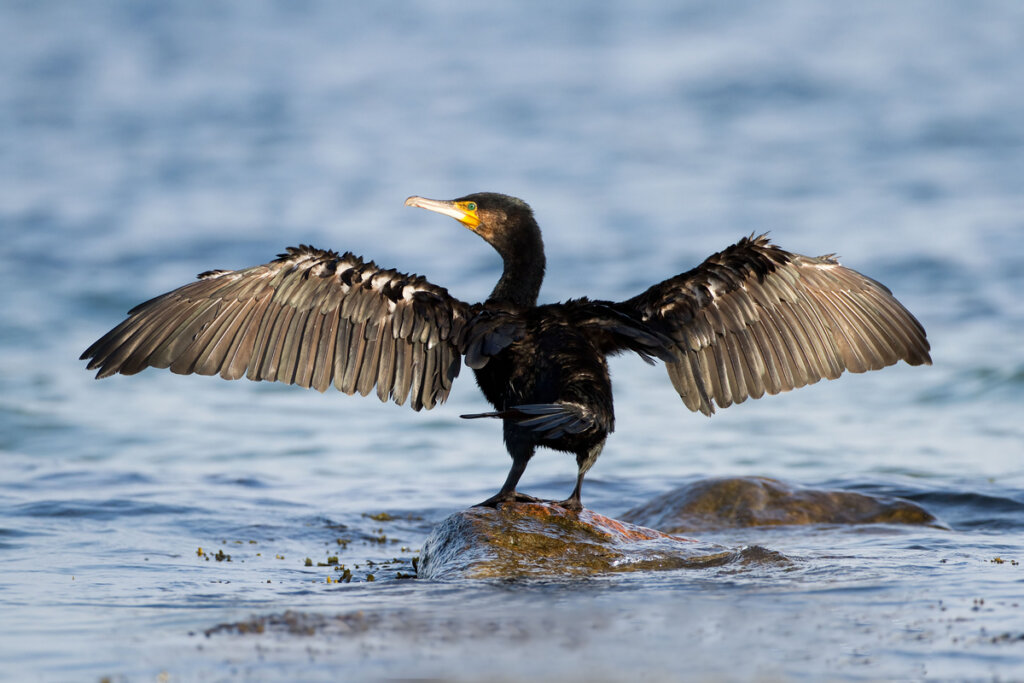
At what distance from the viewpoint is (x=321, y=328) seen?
6000 millimetres

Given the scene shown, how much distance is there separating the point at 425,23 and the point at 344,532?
16780 mm

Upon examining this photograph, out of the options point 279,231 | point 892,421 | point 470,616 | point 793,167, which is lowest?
point 470,616

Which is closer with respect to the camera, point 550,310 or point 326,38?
point 550,310

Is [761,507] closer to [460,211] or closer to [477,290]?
[460,211]

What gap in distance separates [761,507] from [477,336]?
8.61 ft

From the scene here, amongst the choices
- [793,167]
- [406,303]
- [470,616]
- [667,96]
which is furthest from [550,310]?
[667,96]

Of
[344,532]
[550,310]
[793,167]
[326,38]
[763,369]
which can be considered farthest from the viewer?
[326,38]

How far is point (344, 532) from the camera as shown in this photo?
24.1 feet

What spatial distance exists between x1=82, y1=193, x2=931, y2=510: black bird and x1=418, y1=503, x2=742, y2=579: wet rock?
22 centimetres

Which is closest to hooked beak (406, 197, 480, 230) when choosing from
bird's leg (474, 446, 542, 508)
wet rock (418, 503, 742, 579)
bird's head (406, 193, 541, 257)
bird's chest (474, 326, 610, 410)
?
bird's head (406, 193, 541, 257)

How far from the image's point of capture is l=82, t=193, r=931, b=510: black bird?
18.9 feet

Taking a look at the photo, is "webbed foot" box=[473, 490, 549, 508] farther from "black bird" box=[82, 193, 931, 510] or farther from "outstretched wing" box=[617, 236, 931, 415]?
"outstretched wing" box=[617, 236, 931, 415]

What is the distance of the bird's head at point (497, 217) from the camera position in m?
6.67

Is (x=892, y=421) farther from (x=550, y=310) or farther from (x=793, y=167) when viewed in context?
(x=793, y=167)
